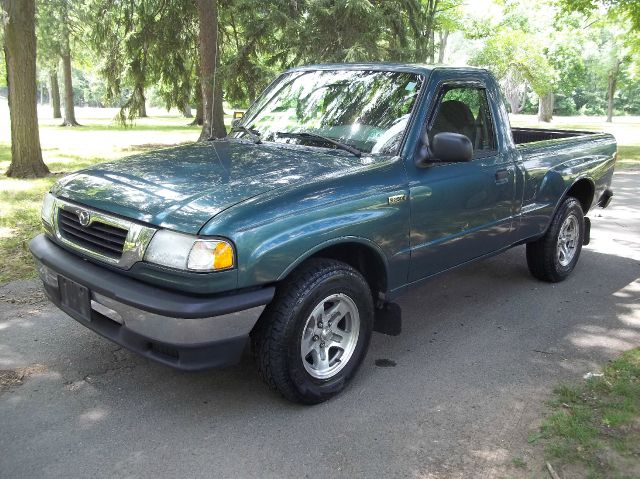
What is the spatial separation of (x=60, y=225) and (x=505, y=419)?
281 centimetres

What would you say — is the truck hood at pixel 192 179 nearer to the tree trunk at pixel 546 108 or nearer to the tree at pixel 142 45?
the tree at pixel 142 45

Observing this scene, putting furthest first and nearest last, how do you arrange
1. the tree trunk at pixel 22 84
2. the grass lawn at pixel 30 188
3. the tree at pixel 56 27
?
the tree at pixel 56 27, the tree trunk at pixel 22 84, the grass lawn at pixel 30 188

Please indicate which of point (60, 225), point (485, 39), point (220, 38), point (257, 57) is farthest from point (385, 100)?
point (485, 39)

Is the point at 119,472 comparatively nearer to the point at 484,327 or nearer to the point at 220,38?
the point at 484,327

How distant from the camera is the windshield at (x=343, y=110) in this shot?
3928 millimetres

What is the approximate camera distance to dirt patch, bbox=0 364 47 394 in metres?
3.57

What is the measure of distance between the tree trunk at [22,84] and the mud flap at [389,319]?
30.9 ft

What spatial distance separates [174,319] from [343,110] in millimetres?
2025

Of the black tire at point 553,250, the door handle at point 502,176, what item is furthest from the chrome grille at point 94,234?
the black tire at point 553,250

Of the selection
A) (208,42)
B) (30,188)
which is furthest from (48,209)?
(208,42)

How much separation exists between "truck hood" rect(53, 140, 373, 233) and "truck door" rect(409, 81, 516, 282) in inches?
21.0

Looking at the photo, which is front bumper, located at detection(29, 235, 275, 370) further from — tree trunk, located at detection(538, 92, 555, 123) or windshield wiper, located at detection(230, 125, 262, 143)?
tree trunk, located at detection(538, 92, 555, 123)

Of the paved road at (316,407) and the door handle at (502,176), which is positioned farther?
the door handle at (502,176)

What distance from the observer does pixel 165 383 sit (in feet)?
11.9
